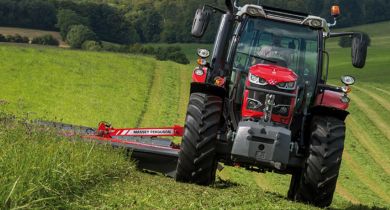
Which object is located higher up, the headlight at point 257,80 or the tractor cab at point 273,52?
the tractor cab at point 273,52

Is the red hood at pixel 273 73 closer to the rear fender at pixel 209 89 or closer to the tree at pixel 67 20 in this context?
the rear fender at pixel 209 89

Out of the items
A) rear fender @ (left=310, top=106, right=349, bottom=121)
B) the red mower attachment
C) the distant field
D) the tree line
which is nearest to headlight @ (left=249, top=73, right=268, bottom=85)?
rear fender @ (left=310, top=106, right=349, bottom=121)

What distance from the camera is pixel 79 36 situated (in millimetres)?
58250

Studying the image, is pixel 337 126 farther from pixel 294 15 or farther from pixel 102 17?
pixel 102 17

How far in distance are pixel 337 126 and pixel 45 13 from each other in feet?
187

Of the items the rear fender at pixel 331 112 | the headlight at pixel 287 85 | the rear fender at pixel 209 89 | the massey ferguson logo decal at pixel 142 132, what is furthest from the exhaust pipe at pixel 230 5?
the massey ferguson logo decal at pixel 142 132

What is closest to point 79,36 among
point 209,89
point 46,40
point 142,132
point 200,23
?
point 46,40

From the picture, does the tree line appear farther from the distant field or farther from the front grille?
the front grille

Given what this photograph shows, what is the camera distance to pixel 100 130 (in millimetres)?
10695

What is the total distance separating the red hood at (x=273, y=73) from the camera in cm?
833

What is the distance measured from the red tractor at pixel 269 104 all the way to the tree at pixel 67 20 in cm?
5037

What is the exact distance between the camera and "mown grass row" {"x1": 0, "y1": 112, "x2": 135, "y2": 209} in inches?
206

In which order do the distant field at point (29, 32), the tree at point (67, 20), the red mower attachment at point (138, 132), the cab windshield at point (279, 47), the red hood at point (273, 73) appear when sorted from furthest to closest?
the tree at point (67, 20), the distant field at point (29, 32), the red mower attachment at point (138, 132), the cab windshield at point (279, 47), the red hood at point (273, 73)

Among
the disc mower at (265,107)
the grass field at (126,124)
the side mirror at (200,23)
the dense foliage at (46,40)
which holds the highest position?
the side mirror at (200,23)
